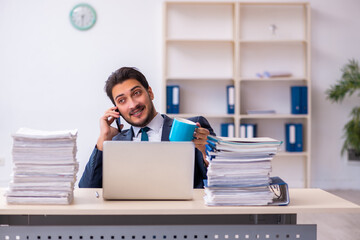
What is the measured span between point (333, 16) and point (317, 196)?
3969mm

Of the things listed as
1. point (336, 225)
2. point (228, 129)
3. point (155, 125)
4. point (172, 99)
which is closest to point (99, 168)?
point (155, 125)

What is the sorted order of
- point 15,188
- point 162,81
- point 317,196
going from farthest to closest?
point 162,81 → point 317,196 → point 15,188

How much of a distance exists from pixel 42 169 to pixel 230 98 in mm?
3572

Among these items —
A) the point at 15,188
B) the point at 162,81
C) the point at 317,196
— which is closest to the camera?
the point at 15,188

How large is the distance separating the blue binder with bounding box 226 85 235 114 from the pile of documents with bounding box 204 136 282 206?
133 inches

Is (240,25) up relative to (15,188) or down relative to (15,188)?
up

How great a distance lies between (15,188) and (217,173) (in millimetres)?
683

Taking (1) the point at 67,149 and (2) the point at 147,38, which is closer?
(1) the point at 67,149

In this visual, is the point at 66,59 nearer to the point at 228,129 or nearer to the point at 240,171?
the point at 228,129

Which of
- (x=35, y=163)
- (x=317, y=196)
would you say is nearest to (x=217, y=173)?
(x=317, y=196)

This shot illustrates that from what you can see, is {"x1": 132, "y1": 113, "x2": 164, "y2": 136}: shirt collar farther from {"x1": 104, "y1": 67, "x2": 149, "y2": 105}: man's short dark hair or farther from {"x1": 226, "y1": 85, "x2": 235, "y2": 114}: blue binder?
{"x1": 226, "y1": 85, "x2": 235, "y2": 114}: blue binder

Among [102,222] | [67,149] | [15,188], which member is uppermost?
[67,149]

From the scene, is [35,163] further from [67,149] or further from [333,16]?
[333,16]

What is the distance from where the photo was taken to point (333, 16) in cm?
521
